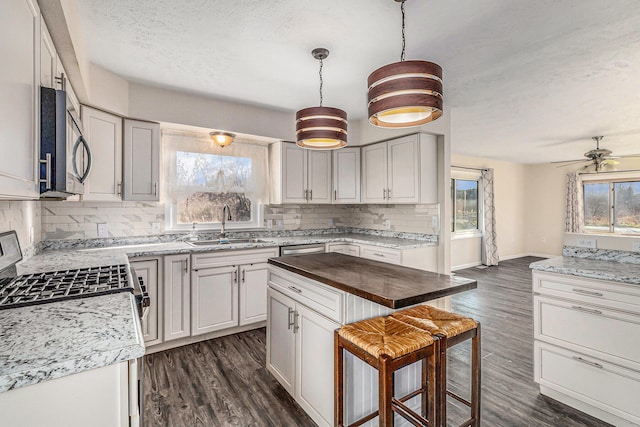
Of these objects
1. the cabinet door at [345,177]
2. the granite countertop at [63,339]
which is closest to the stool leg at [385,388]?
the granite countertop at [63,339]

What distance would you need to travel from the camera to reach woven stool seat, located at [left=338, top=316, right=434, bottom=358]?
4.43 ft

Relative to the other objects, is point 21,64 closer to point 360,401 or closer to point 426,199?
point 360,401

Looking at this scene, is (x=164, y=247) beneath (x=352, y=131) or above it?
beneath

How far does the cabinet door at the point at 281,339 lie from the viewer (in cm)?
206

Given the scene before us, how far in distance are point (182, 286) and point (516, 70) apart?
3533mm

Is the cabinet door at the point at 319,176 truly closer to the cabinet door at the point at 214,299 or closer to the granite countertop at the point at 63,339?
the cabinet door at the point at 214,299

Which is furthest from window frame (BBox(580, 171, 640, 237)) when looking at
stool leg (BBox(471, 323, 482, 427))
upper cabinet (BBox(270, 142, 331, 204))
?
stool leg (BBox(471, 323, 482, 427))

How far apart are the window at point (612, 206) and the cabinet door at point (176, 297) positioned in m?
8.74

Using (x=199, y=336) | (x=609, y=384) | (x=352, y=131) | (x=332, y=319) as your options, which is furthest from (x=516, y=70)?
(x=199, y=336)

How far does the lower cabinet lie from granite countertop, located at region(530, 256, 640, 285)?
155cm

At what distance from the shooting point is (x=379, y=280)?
1691 millimetres

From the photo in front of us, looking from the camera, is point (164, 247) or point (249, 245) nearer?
point (164, 247)

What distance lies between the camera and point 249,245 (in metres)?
3.24

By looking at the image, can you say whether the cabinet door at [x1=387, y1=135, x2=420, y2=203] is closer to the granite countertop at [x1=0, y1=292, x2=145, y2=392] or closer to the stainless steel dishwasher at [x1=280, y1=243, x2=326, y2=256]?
the stainless steel dishwasher at [x1=280, y1=243, x2=326, y2=256]
